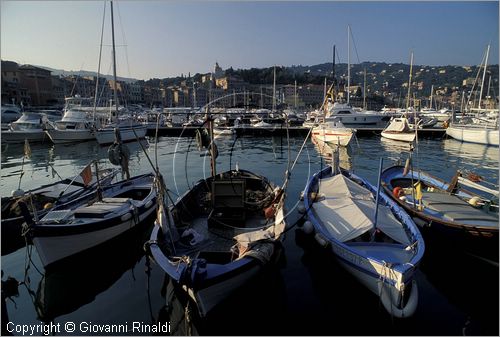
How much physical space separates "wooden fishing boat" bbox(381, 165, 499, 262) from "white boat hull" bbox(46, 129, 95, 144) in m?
43.1

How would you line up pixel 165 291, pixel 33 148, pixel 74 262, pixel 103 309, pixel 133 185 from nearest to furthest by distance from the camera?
pixel 103 309 → pixel 165 291 → pixel 74 262 → pixel 133 185 → pixel 33 148

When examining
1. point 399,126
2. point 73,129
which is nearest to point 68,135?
point 73,129

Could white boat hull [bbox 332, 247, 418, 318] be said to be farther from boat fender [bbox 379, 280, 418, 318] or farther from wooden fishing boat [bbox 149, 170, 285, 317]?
wooden fishing boat [bbox 149, 170, 285, 317]

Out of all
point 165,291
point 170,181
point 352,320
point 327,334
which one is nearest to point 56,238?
point 165,291

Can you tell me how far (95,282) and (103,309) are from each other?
162 cm

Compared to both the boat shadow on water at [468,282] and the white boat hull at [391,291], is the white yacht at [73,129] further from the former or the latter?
the boat shadow on water at [468,282]

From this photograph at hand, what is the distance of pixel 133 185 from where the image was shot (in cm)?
1565

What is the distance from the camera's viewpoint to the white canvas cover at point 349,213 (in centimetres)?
934

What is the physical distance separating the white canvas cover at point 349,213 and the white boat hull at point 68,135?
4101cm

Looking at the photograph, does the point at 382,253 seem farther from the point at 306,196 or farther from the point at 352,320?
the point at 306,196

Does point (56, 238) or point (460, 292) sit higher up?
point (56, 238)

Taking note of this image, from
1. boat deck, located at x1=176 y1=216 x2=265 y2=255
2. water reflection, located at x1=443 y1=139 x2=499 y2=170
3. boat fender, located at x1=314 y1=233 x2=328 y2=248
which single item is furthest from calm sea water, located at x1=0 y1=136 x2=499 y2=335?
water reflection, located at x1=443 y1=139 x2=499 y2=170

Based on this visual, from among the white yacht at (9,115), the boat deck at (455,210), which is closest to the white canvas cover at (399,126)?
the boat deck at (455,210)

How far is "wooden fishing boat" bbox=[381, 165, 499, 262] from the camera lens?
941cm
